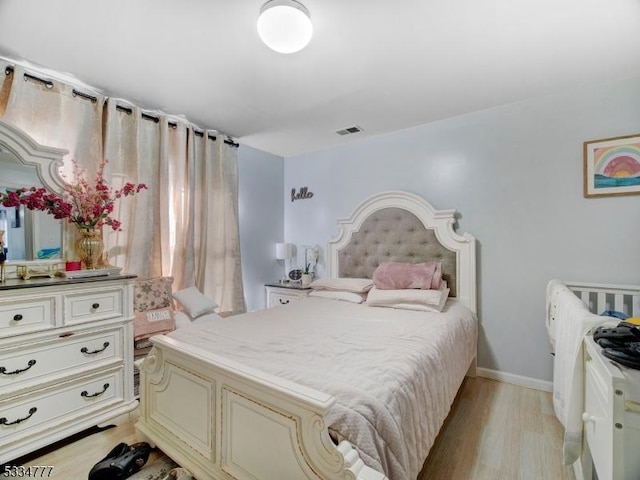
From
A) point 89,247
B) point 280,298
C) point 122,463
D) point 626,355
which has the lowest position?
point 122,463

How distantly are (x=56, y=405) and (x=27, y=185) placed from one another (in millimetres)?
1431

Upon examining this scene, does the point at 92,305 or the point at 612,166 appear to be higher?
the point at 612,166

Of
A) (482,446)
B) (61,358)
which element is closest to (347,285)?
(482,446)

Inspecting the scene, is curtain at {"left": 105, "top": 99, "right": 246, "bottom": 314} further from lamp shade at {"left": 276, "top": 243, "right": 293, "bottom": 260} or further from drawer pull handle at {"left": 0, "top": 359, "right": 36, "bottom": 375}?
drawer pull handle at {"left": 0, "top": 359, "right": 36, "bottom": 375}

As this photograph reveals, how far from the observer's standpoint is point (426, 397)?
53.3 inches

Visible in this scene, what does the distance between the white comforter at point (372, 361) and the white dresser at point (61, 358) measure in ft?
1.77

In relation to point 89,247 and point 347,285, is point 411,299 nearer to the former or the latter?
point 347,285

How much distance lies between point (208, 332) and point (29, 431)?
1.04 m

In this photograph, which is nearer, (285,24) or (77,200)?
(285,24)

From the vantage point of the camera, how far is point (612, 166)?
7.30 feet

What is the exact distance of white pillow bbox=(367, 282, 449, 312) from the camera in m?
2.43

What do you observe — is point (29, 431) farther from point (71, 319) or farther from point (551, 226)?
point (551, 226)

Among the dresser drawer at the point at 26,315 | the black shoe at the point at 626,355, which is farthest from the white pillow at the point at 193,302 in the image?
the black shoe at the point at 626,355

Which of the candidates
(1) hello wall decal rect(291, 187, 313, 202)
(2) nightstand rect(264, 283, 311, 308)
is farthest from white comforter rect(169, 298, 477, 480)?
(1) hello wall decal rect(291, 187, 313, 202)
